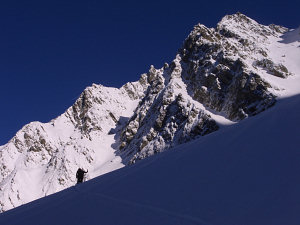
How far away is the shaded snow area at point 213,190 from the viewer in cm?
366

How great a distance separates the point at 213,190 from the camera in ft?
15.0

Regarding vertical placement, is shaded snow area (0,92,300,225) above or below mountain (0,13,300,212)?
below

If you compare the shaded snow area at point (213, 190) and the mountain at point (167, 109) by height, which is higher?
the mountain at point (167, 109)

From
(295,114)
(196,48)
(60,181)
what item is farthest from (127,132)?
(295,114)

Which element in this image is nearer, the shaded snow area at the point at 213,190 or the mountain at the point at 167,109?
the shaded snow area at the point at 213,190

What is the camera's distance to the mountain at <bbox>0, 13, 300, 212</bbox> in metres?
106

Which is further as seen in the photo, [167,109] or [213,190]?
[167,109]

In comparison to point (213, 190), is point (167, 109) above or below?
above

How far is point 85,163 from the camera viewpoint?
143 m

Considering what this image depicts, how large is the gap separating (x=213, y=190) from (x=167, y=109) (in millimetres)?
115201

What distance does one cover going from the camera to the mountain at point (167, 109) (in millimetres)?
105562

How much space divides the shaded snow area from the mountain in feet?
250

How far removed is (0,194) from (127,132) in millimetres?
61564

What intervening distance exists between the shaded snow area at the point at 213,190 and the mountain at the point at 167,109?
76.3m
